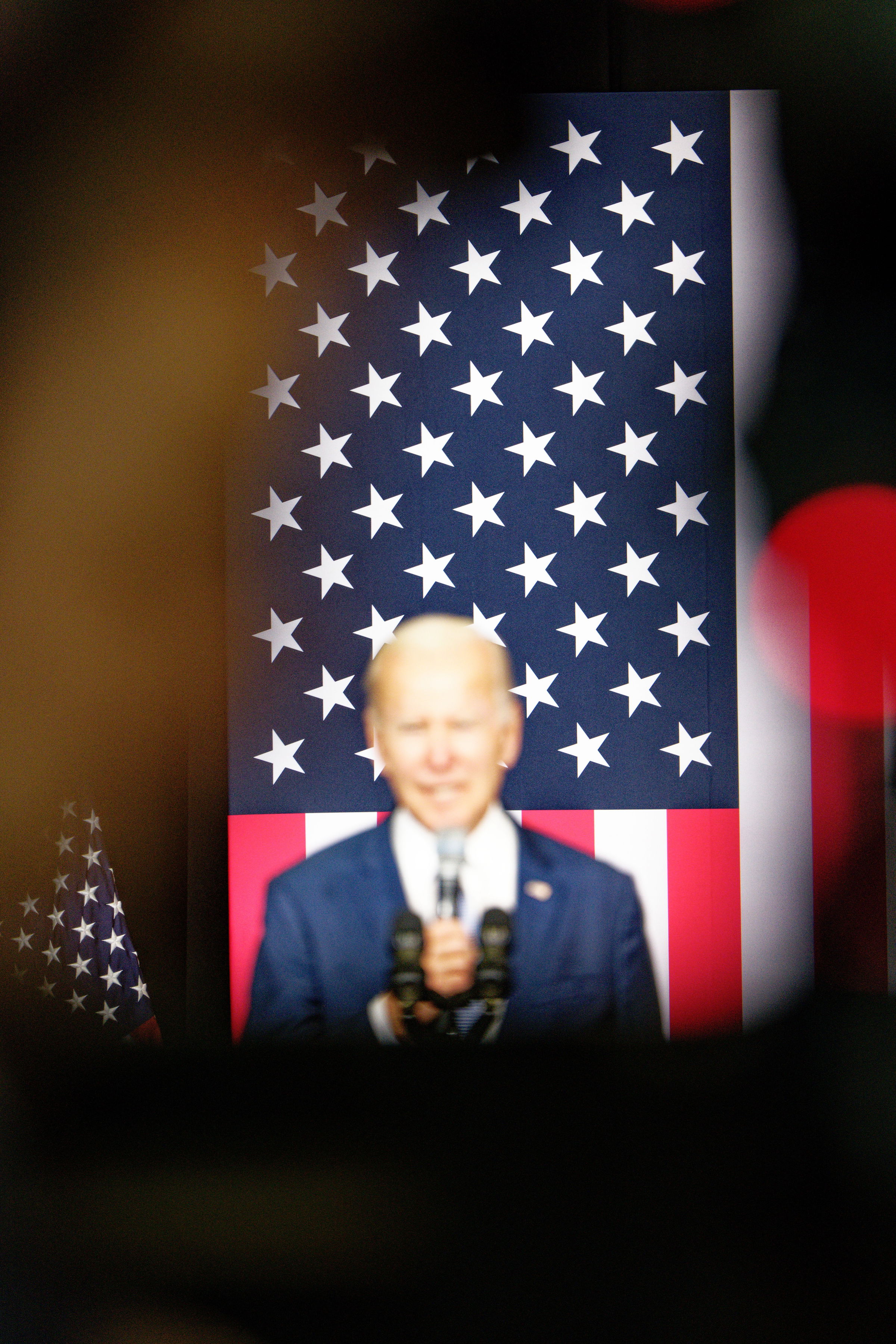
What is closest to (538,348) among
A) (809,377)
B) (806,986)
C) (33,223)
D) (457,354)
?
(457,354)

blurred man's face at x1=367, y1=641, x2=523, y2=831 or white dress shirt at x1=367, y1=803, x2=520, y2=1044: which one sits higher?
blurred man's face at x1=367, y1=641, x2=523, y2=831

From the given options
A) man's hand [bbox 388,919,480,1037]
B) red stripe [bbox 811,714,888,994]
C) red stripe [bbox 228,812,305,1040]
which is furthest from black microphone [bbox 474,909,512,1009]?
red stripe [bbox 811,714,888,994]

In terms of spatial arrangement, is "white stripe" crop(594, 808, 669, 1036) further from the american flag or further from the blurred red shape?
the american flag

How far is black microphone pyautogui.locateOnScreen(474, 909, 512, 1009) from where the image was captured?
109 centimetres

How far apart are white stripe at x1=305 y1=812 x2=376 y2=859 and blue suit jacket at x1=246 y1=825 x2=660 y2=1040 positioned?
0.01 m

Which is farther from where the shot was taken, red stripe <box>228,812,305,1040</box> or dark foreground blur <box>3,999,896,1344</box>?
red stripe <box>228,812,305,1040</box>

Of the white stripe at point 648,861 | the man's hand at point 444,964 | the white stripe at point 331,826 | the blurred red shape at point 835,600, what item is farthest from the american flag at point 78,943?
the blurred red shape at point 835,600

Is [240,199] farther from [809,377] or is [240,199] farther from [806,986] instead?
[806,986]

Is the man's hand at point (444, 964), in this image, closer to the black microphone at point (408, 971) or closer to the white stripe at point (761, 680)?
the black microphone at point (408, 971)

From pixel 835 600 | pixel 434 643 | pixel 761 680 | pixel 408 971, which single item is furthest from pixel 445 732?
pixel 835 600

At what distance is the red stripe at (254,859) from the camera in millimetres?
1114

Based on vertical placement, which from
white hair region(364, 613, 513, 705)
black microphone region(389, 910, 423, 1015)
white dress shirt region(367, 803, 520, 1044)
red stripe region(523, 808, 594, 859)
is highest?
white hair region(364, 613, 513, 705)

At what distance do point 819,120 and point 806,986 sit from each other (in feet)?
4.29

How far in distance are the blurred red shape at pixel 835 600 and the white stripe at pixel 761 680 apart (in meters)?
0.02
